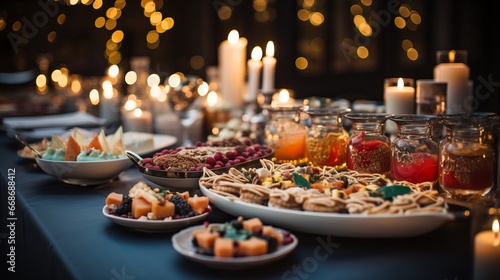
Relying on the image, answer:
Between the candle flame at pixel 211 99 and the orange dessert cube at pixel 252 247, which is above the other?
the candle flame at pixel 211 99

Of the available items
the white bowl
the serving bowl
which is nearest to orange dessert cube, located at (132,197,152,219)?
the serving bowl

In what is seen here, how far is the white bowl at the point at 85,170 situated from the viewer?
1.61 meters

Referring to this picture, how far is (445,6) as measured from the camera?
516 centimetres

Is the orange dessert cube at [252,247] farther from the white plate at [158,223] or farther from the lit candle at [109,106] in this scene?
the lit candle at [109,106]

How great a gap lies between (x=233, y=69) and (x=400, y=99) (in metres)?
1.16

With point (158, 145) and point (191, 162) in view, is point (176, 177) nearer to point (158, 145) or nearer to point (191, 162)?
point (191, 162)

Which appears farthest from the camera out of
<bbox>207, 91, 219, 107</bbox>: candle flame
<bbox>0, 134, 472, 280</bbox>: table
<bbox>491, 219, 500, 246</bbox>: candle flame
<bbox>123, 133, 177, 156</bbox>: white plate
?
<bbox>207, 91, 219, 107</bbox>: candle flame

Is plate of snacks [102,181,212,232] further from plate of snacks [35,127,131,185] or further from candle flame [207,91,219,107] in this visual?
candle flame [207,91,219,107]

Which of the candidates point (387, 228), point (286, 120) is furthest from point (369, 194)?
point (286, 120)

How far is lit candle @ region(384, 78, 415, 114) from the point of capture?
6.00ft

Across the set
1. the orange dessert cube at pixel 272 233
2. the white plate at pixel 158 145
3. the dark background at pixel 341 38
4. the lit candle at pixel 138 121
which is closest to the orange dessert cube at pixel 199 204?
the orange dessert cube at pixel 272 233

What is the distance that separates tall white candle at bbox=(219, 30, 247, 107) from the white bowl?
1.23 meters

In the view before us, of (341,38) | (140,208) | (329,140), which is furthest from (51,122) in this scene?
(341,38)

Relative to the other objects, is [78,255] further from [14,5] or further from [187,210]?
[14,5]
